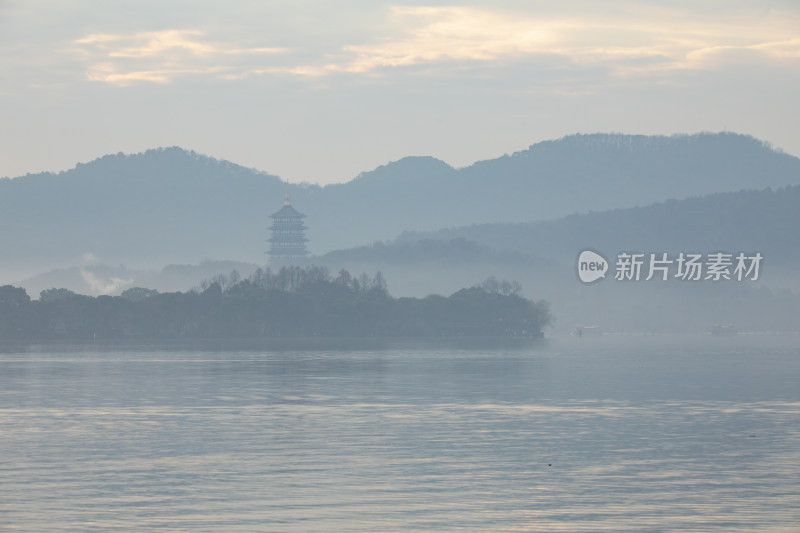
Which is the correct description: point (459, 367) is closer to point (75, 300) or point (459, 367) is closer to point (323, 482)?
point (323, 482)

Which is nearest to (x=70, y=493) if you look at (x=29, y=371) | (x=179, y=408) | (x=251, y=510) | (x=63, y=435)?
(x=251, y=510)

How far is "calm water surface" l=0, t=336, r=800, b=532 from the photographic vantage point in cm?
3100

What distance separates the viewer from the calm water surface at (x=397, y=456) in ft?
102

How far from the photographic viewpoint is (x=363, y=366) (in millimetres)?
107562

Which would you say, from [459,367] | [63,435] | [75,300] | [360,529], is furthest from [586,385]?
[75,300]

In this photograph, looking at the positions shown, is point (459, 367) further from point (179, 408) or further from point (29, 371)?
point (179, 408)

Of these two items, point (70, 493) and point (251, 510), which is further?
point (70, 493)

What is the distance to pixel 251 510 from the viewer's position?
31672 mm

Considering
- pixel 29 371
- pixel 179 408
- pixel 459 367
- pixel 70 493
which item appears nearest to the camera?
pixel 70 493

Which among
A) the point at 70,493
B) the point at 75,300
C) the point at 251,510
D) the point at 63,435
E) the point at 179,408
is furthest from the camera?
the point at 75,300

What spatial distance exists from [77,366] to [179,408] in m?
48.8

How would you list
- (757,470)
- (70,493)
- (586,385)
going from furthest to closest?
(586,385), (757,470), (70,493)

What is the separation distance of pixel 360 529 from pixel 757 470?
1509 cm

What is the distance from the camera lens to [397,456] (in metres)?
41.8
